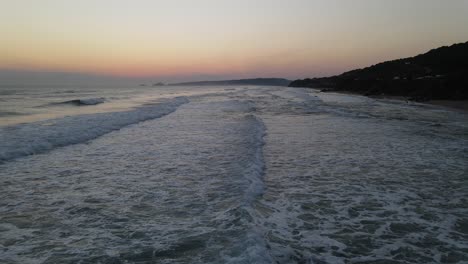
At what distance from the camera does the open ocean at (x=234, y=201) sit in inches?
197

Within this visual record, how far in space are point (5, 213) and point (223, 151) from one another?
7.11 metres

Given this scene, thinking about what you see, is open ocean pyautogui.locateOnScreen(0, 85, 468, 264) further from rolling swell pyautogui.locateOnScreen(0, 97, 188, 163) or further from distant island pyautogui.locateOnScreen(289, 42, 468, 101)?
distant island pyautogui.locateOnScreen(289, 42, 468, 101)

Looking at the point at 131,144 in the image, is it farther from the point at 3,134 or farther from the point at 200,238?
the point at 200,238

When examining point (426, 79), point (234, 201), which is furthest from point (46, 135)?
point (426, 79)

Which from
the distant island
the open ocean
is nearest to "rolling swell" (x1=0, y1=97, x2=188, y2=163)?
the open ocean

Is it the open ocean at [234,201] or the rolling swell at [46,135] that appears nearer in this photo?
the open ocean at [234,201]

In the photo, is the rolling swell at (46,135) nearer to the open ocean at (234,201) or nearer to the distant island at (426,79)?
the open ocean at (234,201)

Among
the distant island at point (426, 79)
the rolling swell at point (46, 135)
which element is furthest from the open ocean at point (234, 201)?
the distant island at point (426, 79)

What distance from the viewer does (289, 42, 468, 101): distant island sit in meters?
40.1

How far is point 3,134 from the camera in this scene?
15.1 m

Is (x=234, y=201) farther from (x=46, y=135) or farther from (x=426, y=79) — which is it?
(x=426, y=79)

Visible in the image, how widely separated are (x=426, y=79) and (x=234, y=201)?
58.0 m

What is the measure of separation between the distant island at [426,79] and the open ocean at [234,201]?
30960 mm

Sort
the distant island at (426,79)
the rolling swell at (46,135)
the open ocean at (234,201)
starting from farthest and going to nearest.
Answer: the distant island at (426,79) → the rolling swell at (46,135) → the open ocean at (234,201)
